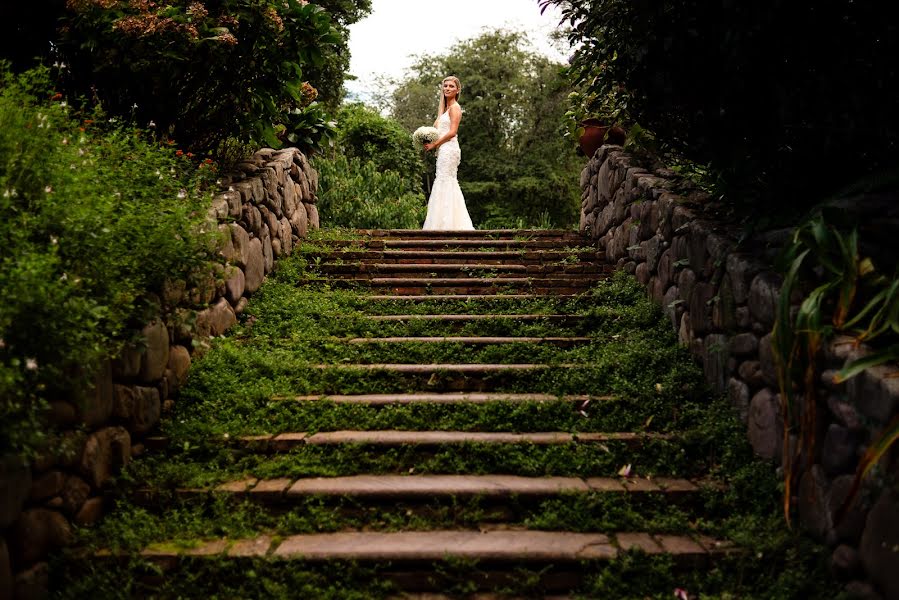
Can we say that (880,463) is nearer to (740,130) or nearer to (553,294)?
(740,130)

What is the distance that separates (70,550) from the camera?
2.59m

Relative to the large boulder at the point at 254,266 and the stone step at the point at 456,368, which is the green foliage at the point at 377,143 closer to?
the large boulder at the point at 254,266

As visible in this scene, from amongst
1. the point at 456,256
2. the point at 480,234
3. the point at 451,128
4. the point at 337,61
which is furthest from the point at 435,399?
the point at 337,61

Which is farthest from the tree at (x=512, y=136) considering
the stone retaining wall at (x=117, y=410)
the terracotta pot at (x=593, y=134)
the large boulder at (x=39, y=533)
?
the large boulder at (x=39, y=533)

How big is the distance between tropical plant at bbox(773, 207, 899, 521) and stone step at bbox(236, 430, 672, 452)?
2.62 feet

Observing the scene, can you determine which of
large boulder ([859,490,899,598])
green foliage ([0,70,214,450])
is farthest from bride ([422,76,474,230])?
large boulder ([859,490,899,598])

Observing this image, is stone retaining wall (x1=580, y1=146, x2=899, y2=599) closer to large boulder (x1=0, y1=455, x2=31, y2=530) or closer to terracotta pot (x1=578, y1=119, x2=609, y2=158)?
terracotta pot (x1=578, y1=119, x2=609, y2=158)

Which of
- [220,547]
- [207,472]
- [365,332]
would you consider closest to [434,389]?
[365,332]

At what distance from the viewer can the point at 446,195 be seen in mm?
9250

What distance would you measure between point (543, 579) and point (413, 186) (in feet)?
36.6

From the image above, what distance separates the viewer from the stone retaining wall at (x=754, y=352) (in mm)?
2273

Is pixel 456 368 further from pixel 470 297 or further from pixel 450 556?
pixel 450 556

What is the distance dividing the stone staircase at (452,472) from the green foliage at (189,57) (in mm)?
1623

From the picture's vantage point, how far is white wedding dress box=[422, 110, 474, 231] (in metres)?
9.21
